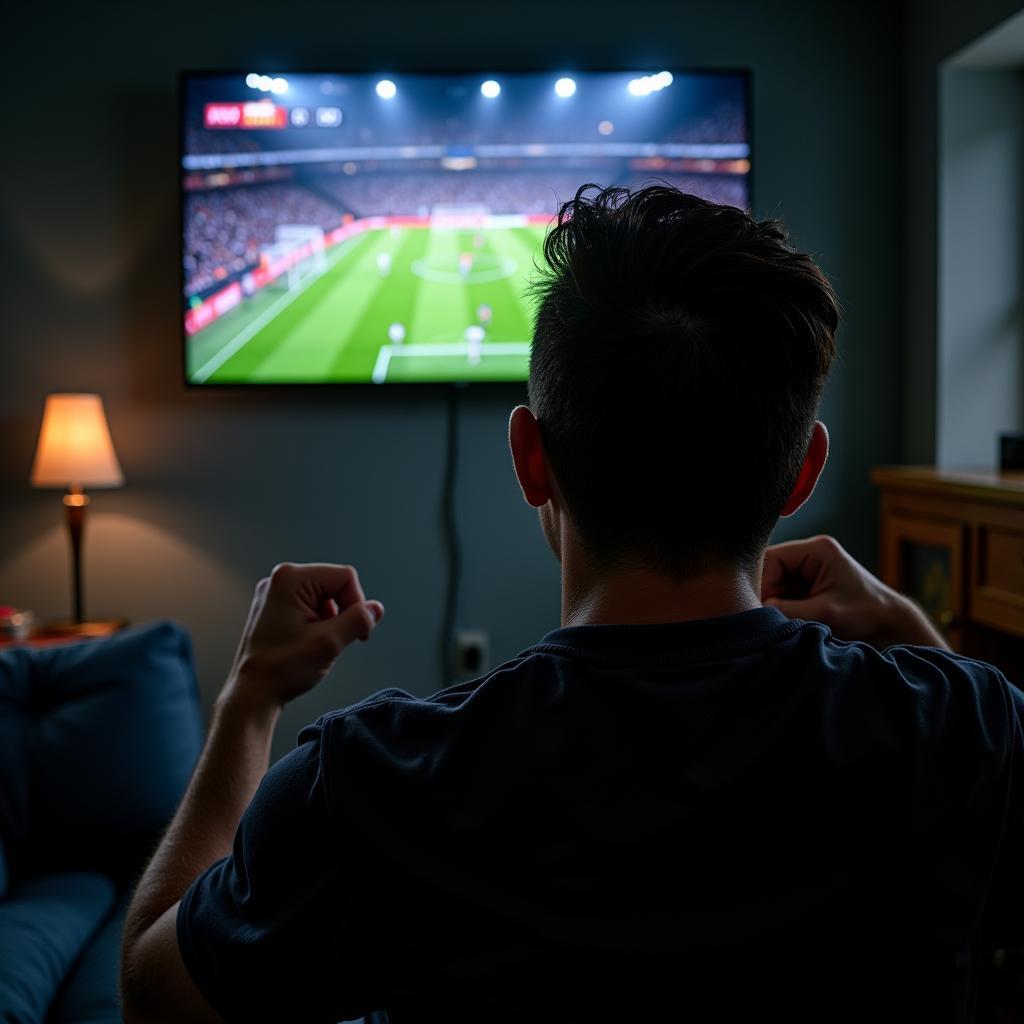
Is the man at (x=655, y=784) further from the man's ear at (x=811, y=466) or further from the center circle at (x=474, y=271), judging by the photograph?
the center circle at (x=474, y=271)

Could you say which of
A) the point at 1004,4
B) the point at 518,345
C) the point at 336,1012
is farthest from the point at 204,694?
the point at 1004,4

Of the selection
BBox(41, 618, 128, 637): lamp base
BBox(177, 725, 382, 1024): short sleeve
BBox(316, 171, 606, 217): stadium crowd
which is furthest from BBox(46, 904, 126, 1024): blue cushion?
BBox(316, 171, 606, 217): stadium crowd

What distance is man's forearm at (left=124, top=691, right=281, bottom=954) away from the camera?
2.44ft

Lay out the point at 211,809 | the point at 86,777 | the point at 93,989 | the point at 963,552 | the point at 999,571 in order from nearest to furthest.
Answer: the point at 211,809, the point at 93,989, the point at 86,777, the point at 999,571, the point at 963,552

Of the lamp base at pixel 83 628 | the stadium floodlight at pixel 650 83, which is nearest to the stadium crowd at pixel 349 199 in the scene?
the stadium floodlight at pixel 650 83

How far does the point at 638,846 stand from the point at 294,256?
289cm

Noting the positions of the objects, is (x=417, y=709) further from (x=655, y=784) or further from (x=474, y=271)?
(x=474, y=271)

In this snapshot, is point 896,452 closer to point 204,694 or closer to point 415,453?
point 415,453

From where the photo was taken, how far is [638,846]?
57 centimetres

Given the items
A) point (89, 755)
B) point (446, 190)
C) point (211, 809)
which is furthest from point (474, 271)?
point (211, 809)

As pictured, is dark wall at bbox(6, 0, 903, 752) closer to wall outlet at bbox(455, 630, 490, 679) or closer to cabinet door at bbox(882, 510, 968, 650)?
wall outlet at bbox(455, 630, 490, 679)

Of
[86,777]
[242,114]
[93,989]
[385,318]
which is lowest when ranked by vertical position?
[93,989]

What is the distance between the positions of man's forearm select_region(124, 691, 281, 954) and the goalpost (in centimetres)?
250

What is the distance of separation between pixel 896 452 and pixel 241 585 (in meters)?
2.22
